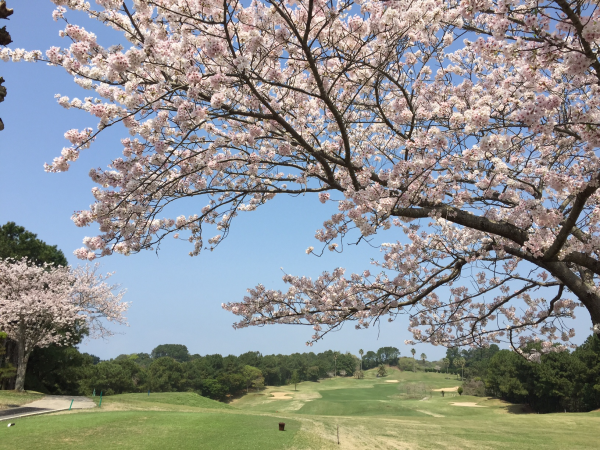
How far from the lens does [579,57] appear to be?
334 centimetres

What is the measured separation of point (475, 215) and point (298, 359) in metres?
90.7

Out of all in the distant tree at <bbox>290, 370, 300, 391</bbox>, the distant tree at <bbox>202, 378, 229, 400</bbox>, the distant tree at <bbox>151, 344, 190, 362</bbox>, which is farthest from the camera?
the distant tree at <bbox>151, 344, 190, 362</bbox>

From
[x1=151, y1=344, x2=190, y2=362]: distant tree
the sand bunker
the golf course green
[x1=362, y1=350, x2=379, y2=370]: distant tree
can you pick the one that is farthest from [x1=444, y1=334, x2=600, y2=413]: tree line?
[x1=151, y1=344, x2=190, y2=362]: distant tree

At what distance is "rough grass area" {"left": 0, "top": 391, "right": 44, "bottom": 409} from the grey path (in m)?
0.38

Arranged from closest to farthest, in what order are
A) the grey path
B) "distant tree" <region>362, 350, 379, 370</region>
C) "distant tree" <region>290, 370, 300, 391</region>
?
the grey path
"distant tree" <region>290, 370, 300, 391</region>
"distant tree" <region>362, 350, 379, 370</region>

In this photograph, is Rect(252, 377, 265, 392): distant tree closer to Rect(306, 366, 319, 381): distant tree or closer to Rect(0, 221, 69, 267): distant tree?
Rect(306, 366, 319, 381): distant tree

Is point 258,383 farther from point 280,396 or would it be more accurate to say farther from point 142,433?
point 142,433

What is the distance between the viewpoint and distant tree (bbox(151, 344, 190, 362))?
119 meters

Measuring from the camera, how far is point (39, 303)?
2164 cm

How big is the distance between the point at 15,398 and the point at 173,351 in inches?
4303

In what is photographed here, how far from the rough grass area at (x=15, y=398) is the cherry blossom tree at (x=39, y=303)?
6.39 ft

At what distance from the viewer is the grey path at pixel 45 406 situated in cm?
1540

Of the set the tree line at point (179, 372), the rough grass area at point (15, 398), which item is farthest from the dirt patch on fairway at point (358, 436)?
the tree line at point (179, 372)

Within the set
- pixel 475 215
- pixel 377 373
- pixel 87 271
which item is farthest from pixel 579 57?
pixel 377 373
